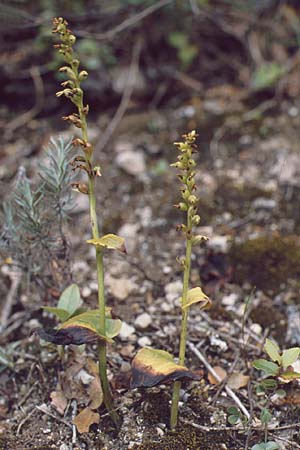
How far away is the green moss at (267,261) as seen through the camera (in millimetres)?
2406

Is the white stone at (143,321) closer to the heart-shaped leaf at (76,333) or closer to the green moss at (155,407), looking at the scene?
the green moss at (155,407)

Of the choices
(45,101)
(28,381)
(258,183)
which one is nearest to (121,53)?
(45,101)

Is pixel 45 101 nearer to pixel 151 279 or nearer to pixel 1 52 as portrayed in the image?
pixel 1 52

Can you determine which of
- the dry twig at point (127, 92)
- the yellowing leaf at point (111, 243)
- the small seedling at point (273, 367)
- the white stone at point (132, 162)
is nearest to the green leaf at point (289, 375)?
the small seedling at point (273, 367)

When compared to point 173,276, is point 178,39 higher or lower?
higher

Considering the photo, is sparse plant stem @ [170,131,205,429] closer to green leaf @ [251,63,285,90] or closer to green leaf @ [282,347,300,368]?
green leaf @ [282,347,300,368]

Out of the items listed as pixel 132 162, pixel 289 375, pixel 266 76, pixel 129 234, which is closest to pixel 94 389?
pixel 289 375

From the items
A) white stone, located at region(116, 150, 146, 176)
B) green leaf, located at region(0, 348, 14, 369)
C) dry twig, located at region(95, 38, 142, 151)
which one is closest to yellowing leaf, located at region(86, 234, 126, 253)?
green leaf, located at region(0, 348, 14, 369)

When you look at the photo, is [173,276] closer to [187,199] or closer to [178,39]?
[187,199]

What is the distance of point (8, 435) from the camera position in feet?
6.06

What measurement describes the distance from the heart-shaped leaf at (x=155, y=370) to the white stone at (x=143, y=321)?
0.57 metres

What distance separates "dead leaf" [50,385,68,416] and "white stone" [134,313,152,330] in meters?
0.42

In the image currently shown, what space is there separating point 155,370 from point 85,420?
390mm

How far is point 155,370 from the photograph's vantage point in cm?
157
